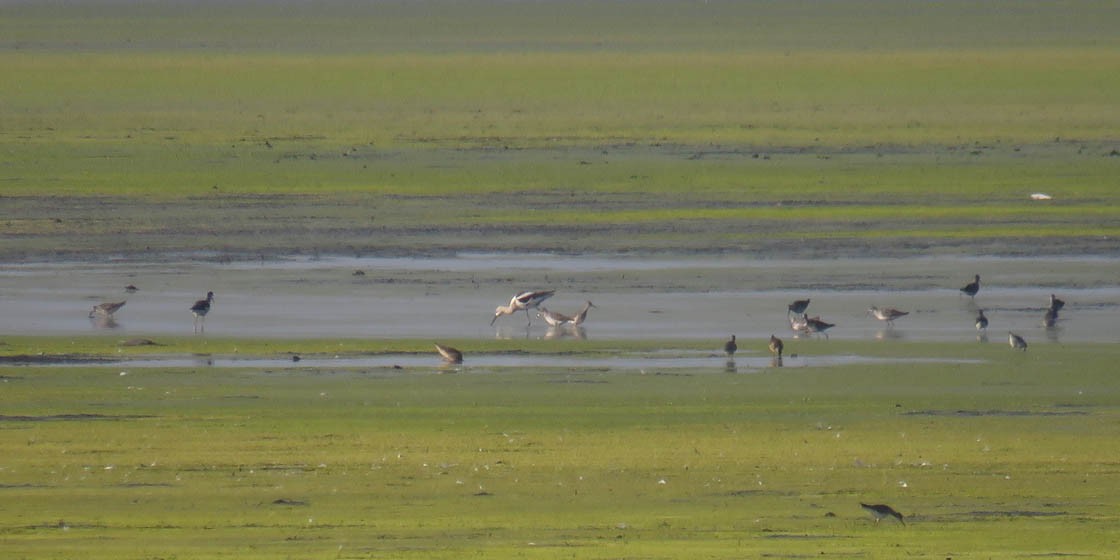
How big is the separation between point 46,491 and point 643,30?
244ft

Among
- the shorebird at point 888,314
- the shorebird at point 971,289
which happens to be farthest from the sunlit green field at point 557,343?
the shorebird at point 971,289

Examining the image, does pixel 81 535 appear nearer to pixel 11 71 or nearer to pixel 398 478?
pixel 398 478

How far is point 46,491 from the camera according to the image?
11727 millimetres

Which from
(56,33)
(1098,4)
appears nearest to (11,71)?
(56,33)

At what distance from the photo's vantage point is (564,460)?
1266cm

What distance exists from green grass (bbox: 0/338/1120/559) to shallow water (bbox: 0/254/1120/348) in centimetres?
151

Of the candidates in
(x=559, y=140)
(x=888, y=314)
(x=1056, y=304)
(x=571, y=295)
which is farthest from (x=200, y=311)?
(x=559, y=140)

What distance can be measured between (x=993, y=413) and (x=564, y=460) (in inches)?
131

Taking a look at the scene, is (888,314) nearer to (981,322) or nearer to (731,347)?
(981,322)

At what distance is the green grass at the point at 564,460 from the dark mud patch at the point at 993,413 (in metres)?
0.05

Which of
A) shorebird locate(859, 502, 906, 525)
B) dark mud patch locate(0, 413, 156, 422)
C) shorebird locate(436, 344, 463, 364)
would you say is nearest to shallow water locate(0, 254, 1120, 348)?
shorebird locate(436, 344, 463, 364)

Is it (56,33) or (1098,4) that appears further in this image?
(1098,4)

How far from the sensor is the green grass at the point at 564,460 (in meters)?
10.5

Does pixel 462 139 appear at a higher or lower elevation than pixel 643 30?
lower
